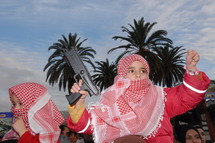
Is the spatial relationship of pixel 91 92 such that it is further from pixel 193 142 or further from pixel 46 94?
pixel 193 142

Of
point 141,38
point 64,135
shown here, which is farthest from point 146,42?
point 64,135

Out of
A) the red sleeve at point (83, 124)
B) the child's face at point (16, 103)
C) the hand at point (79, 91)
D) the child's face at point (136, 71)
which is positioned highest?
the child's face at point (136, 71)

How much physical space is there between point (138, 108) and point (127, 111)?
0.13 m

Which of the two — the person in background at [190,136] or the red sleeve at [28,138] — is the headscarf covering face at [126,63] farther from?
the person in background at [190,136]

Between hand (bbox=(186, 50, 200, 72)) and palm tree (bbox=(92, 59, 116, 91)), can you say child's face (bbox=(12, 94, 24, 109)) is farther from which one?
palm tree (bbox=(92, 59, 116, 91))

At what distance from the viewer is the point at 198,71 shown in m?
2.86

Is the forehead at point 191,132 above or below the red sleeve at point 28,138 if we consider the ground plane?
below

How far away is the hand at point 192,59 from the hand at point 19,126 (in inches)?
82.4

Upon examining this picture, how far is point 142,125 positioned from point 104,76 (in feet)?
130

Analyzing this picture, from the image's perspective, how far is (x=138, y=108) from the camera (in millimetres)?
2861

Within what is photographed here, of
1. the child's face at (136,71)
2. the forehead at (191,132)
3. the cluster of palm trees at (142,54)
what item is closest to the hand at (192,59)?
the child's face at (136,71)

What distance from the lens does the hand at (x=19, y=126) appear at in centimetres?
330

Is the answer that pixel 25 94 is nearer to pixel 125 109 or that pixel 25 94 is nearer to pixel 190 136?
pixel 125 109

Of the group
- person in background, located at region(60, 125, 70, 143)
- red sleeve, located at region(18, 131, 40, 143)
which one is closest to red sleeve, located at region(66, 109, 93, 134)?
red sleeve, located at region(18, 131, 40, 143)
